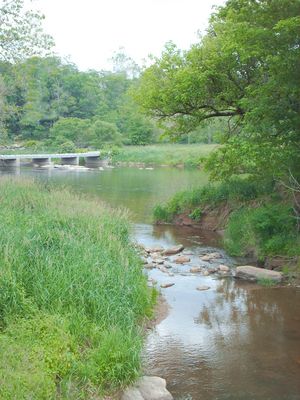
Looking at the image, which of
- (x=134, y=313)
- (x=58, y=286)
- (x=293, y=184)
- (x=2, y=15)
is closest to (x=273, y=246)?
(x=293, y=184)

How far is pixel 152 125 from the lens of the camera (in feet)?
233

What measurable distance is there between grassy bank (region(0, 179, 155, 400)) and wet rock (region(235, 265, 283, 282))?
128 inches

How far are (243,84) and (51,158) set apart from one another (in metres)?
40.8

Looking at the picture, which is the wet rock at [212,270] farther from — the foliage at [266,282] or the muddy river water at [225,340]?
the foliage at [266,282]

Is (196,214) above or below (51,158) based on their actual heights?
below

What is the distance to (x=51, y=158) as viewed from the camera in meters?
55.2

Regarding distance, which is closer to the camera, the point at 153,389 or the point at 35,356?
A: the point at 35,356

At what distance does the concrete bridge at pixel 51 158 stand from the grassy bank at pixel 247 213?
32.3 m

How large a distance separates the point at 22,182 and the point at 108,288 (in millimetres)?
9403

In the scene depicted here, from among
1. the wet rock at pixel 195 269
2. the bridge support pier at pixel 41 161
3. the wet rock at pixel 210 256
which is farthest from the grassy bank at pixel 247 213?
the bridge support pier at pixel 41 161

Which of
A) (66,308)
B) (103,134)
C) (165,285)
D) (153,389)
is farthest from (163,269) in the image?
(103,134)

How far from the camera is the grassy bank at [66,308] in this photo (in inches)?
231

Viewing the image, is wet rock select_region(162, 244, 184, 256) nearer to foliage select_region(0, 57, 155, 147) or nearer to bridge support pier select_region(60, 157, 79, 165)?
bridge support pier select_region(60, 157, 79, 165)

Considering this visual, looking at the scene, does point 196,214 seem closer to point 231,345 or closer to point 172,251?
point 172,251
